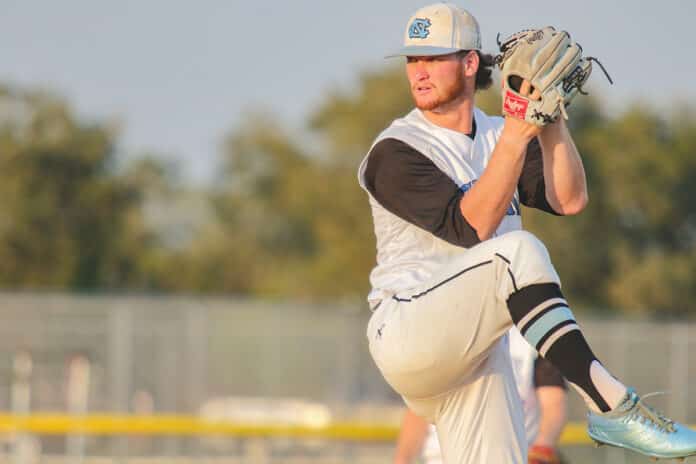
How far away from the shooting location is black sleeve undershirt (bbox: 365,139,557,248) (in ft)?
14.0

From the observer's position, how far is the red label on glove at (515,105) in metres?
4.04

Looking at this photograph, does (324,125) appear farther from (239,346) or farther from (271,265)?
(239,346)

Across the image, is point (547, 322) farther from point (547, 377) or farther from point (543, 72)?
point (547, 377)

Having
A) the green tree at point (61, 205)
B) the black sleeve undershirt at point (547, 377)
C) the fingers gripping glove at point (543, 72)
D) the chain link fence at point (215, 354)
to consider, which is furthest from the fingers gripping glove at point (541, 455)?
the green tree at point (61, 205)

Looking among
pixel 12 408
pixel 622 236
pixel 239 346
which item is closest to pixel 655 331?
pixel 239 346

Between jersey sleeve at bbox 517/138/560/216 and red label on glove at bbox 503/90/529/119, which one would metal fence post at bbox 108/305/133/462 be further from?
red label on glove at bbox 503/90/529/119

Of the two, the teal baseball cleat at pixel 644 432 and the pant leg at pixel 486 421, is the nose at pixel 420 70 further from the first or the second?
the teal baseball cleat at pixel 644 432

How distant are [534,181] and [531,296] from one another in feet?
2.78

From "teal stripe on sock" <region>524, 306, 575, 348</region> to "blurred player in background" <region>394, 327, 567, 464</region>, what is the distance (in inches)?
106

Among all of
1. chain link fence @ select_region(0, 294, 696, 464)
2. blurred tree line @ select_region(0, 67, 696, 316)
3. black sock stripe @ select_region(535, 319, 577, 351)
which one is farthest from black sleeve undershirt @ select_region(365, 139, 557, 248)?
blurred tree line @ select_region(0, 67, 696, 316)

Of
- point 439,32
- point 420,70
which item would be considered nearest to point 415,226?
point 420,70

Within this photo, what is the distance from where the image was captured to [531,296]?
155 inches

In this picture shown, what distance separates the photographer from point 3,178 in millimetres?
33688

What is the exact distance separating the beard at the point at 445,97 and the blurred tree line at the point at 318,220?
24.4 metres
